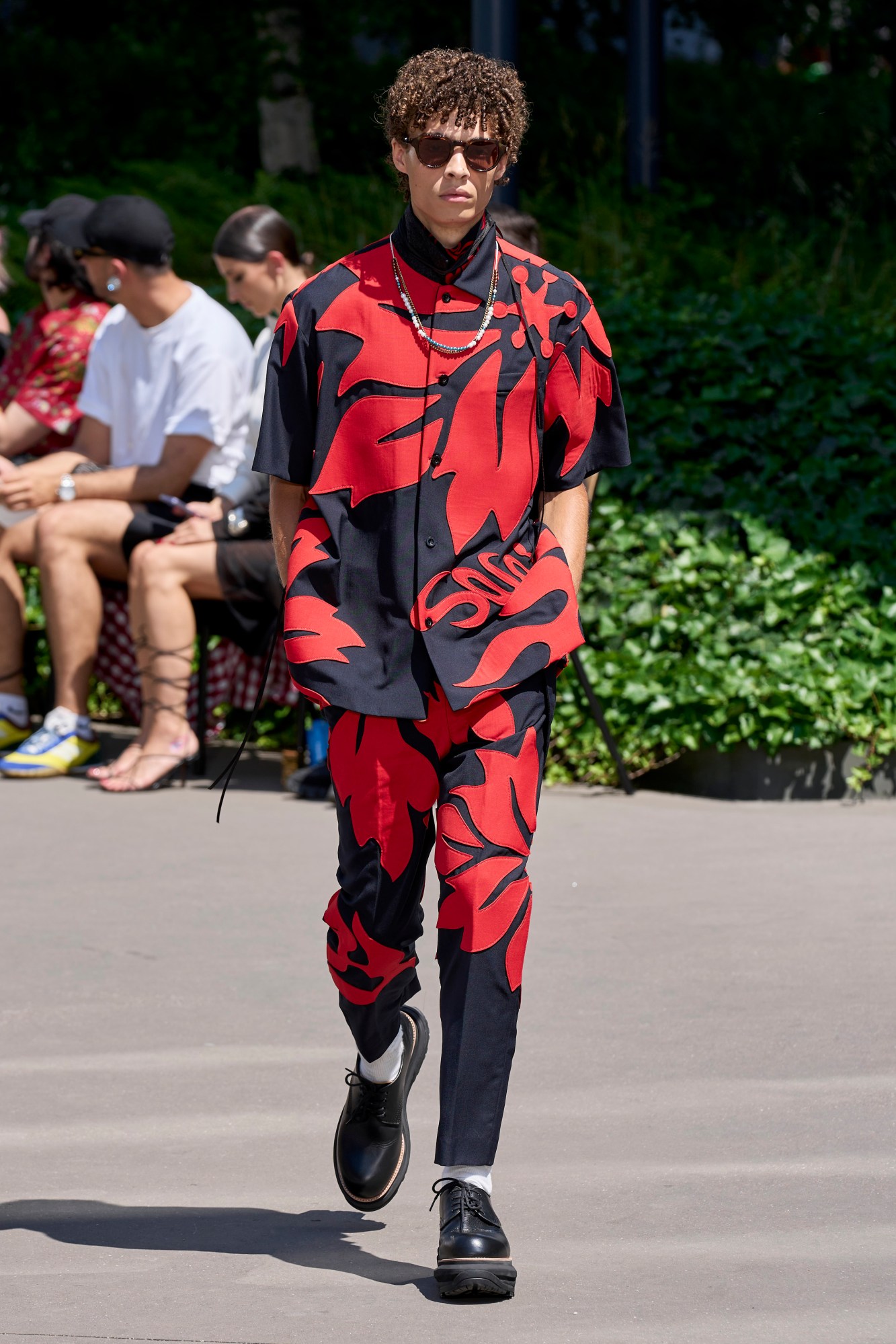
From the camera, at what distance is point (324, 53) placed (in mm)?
15242

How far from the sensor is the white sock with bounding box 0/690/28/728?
7.48 metres

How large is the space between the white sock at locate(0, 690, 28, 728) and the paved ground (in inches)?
49.1

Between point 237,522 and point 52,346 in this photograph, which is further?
point 52,346

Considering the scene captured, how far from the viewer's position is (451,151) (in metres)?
3.20

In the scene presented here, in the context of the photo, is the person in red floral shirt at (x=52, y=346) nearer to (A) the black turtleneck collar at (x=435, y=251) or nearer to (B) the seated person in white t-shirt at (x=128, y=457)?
(B) the seated person in white t-shirt at (x=128, y=457)

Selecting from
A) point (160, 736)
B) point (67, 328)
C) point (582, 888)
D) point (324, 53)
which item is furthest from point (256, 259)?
point (324, 53)

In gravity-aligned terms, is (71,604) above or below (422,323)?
below

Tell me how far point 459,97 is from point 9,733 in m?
4.75

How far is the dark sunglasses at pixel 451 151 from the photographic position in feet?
10.5

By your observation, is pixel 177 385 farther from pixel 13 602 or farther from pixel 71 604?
pixel 13 602

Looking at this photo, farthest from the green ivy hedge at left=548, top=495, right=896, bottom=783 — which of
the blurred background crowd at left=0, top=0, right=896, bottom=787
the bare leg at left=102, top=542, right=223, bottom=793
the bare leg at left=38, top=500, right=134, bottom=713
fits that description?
the bare leg at left=38, top=500, right=134, bottom=713

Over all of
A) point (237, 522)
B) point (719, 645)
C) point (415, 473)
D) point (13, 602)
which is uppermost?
point (415, 473)

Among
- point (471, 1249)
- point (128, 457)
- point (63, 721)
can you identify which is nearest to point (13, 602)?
point (63, 721)

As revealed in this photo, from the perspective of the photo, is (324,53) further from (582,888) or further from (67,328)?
(582,888)
